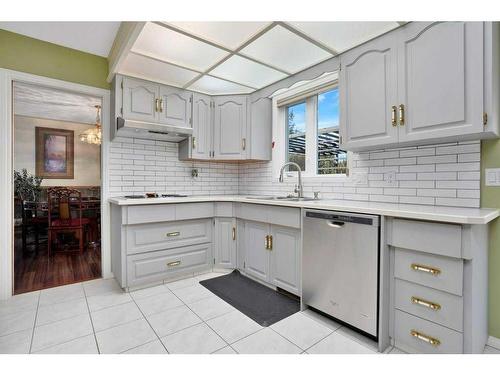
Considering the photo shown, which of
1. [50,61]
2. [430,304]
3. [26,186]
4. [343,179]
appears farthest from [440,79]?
[26,186]

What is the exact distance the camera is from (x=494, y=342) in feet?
5.26

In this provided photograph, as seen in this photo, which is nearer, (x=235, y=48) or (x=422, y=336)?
(x=422, y=336)

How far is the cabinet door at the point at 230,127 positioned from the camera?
10.5 ft

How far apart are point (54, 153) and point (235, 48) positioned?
5.59 m

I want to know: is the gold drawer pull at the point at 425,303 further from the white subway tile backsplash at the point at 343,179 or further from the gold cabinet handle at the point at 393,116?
the gold cabinet handle at the point at 393,116

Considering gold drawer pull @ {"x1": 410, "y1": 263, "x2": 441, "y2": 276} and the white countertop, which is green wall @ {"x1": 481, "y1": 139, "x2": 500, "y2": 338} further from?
gold drawer pull @ {"x1": 410, "y1": 263, "x2": 441, "y2": 276}

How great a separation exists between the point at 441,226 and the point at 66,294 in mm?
3038

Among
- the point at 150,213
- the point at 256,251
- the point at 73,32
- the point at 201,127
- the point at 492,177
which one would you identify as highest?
the point at 73,32

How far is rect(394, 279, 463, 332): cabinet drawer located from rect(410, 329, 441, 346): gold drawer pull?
100mm

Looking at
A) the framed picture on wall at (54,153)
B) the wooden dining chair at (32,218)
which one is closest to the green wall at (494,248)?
the wooden dining chair at (32,218)

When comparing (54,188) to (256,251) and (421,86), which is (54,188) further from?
(421,86)

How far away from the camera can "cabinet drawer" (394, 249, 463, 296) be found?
1.31m
